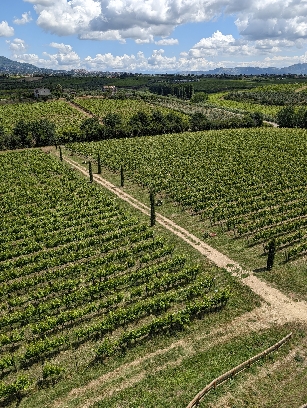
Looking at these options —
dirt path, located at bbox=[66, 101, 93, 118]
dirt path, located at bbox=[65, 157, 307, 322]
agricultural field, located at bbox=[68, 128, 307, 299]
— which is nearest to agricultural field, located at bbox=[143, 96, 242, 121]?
agricultural field, located at bbox=[68, 128, 307, 299]

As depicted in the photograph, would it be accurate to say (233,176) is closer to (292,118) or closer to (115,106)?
(292,118)

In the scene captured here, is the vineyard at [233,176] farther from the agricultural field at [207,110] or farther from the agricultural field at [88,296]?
the agricultural field at [207,110]

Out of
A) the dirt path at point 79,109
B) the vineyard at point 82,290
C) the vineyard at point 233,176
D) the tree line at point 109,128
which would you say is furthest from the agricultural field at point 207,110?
the vineyard at point 82,290

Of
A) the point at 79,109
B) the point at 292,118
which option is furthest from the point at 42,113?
the point at 292,118

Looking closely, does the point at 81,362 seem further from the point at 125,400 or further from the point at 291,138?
the point at 291,138

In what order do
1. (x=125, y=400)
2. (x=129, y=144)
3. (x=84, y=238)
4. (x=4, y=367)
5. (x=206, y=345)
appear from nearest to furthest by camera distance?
(x=125, y=400), (x=4, y=367), (x=206, y=345), (x=84, y=238), (x=129, y=144)

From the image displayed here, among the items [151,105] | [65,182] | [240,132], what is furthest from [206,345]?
[151,105]
